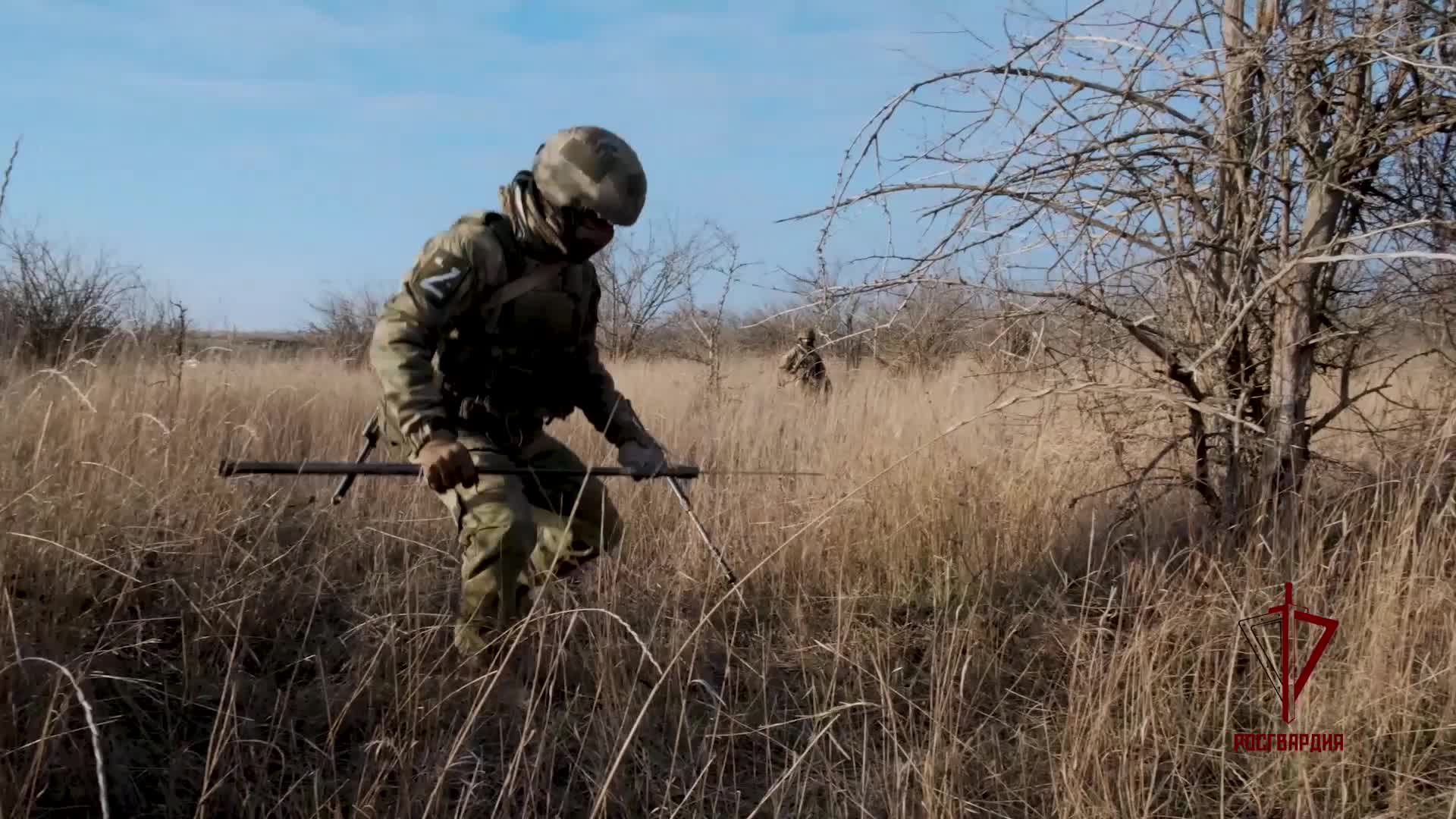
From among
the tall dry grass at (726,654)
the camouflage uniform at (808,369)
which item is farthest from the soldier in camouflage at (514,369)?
the camouflage uniform at (808,369)

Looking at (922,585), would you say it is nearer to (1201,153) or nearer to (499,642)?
(499,642)

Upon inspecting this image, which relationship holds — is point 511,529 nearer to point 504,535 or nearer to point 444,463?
point 504,535

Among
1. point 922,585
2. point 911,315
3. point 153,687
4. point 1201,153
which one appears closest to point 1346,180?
point 1201,153

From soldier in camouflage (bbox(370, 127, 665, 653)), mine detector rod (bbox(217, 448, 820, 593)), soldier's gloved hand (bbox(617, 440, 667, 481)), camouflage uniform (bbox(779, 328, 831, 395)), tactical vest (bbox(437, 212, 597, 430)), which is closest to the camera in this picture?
mine detector rod (bbox(217, 448, 820, 593))

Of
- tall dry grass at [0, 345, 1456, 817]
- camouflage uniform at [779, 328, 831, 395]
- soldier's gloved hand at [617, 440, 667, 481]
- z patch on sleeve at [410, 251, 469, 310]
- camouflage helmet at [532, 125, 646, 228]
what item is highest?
camouflage helmet at [532, 125, 646, 228]

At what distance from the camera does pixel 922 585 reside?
335 cm

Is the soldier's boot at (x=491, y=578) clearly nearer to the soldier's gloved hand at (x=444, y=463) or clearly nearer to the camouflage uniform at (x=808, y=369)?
the soldier's gloved hand at (x=444, y=463)

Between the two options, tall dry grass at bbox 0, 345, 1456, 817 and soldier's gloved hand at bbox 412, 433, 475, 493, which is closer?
tall dry grass at bbox 0, 345, 1456, 817

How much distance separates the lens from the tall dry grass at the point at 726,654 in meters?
2.09

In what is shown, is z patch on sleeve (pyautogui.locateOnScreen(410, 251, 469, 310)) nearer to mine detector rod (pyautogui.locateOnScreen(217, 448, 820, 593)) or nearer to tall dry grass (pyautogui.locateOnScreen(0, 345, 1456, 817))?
mine detector rod (pyautogui.locateOnScreen(217, 448, 820, 593))

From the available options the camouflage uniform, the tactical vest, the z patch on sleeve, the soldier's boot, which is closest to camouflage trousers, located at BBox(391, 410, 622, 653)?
the soldier's boot

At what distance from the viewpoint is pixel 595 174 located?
267 centimetres

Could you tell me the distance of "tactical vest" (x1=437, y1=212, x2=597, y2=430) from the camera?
288 cm

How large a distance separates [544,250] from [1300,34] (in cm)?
255
